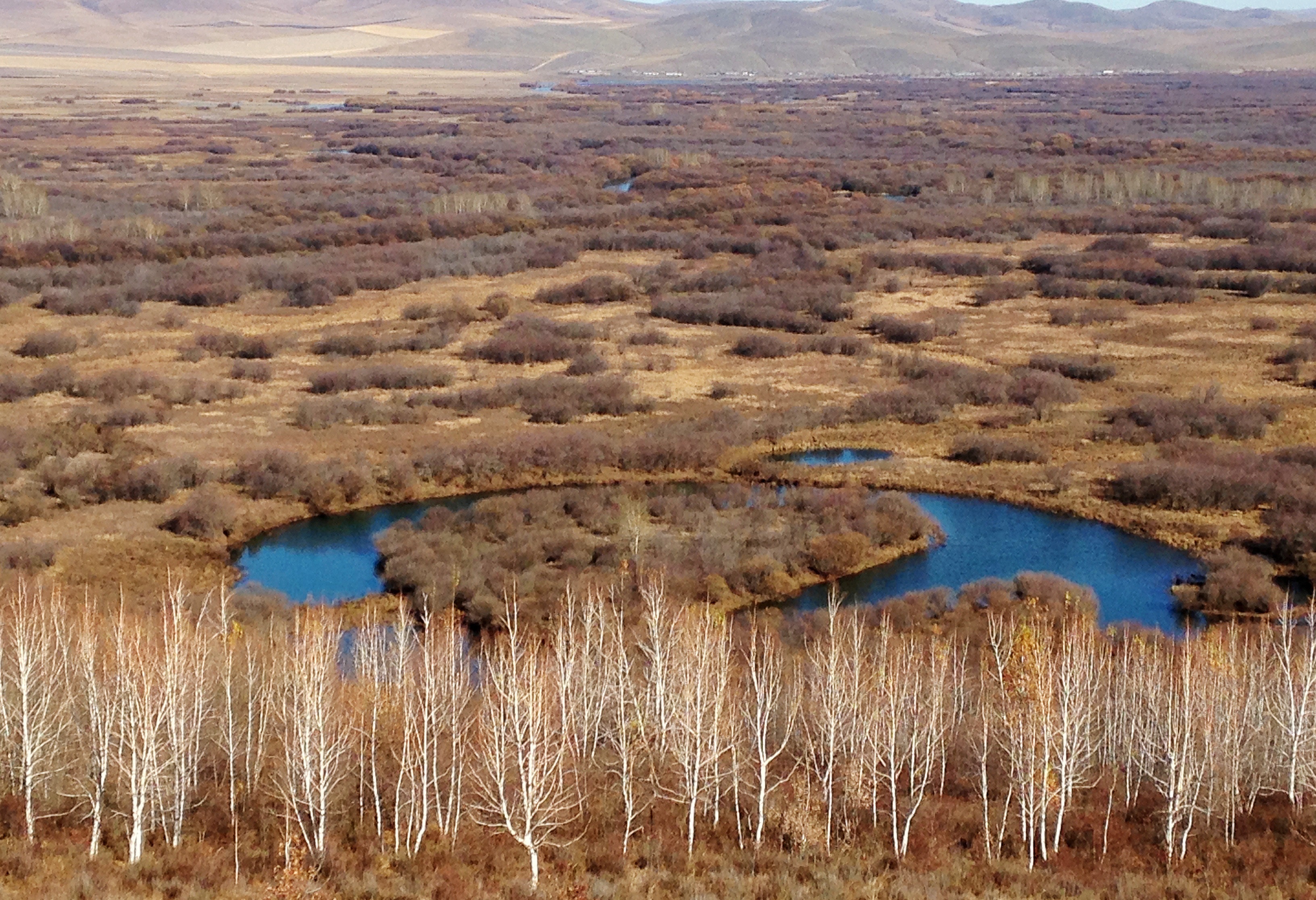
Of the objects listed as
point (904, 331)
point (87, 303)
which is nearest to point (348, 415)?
point (87, 303)

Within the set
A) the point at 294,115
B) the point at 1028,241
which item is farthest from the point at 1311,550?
the point at 294,115

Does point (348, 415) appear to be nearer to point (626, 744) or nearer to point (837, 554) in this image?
point (837, 554)

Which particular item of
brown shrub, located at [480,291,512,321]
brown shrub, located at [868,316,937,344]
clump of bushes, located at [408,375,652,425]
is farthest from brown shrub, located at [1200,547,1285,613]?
brown shrub, located at [480,291,512,321]

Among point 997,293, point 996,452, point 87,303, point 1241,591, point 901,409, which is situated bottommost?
point 1241,591

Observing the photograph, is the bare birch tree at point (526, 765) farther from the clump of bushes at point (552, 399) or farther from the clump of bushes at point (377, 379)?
the clump of bushes at point (377, 379)

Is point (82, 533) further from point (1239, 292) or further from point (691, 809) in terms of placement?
point (1239, 292)
